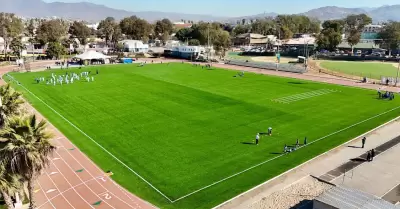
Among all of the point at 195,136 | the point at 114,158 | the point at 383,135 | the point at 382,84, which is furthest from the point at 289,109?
the point at 382,84

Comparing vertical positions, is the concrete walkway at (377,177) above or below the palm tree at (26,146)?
below

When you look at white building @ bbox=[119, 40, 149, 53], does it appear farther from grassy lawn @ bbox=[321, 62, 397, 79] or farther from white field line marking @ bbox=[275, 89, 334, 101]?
white field line marking @ bbox=[275, 89, 334, 101]

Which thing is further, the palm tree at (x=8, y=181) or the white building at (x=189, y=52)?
the white building at (x=189, y=52)

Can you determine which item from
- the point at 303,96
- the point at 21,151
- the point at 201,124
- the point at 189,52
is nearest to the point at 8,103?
the point at 21,151

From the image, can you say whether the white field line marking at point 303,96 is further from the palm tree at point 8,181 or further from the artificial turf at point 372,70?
the palm tree at point 8,181

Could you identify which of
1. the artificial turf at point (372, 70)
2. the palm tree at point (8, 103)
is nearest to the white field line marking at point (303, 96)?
the artificial turf at point (372, 70)

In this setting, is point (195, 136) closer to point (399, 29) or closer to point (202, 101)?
point (202, 101)

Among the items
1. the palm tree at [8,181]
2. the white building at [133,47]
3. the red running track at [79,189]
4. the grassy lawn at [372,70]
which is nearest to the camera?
the palm tree at [8,181]

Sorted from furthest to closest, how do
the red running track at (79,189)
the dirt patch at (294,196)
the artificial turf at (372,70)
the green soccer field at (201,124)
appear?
1. the artificial turf at (372,70)
2. the green soccer field at (201,124)
3. the red running track at (79,189)
4. the dirt patch at (294,196)

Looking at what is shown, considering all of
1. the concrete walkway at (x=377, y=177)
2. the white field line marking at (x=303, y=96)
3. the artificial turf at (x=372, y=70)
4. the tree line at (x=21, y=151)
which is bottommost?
the concrete walkway at (x=377, y=177)
